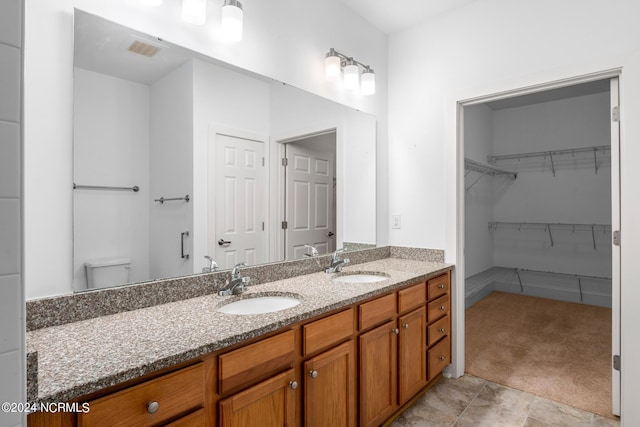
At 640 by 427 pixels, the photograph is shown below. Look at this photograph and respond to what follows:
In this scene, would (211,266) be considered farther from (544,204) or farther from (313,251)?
(544,204)

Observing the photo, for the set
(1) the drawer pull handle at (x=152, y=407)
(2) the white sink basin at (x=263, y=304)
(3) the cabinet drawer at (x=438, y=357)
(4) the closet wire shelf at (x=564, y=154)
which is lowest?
(3) the cabinet drawer at (x=438, y=357)

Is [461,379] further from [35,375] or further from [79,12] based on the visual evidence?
[79,12]

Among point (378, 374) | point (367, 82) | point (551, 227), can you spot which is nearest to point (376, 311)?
point (378, 374)

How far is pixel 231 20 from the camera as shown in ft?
5.30

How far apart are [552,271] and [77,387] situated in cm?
529

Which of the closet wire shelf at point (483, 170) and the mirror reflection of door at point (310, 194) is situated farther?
the closet wire shelf at point (483, 170)

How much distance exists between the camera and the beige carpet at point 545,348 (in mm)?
2330

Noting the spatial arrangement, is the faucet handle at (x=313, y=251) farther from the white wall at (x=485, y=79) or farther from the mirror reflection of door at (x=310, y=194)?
the white wall at (x=485, y=79)

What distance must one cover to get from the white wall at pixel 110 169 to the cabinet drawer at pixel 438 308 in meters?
1.68

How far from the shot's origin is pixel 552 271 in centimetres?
461

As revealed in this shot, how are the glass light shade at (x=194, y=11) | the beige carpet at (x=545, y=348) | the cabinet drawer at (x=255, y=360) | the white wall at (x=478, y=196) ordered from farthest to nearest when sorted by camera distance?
the white wall at (x=478, y=196) < the beige carpet at (x=545, y=348) < the glass light shade at (x=194, y=11) < the cabinet drawer at (x=255, y=360)

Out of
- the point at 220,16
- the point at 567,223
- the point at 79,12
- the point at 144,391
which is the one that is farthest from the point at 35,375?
the point at 567,223

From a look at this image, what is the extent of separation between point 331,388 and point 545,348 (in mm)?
2491
